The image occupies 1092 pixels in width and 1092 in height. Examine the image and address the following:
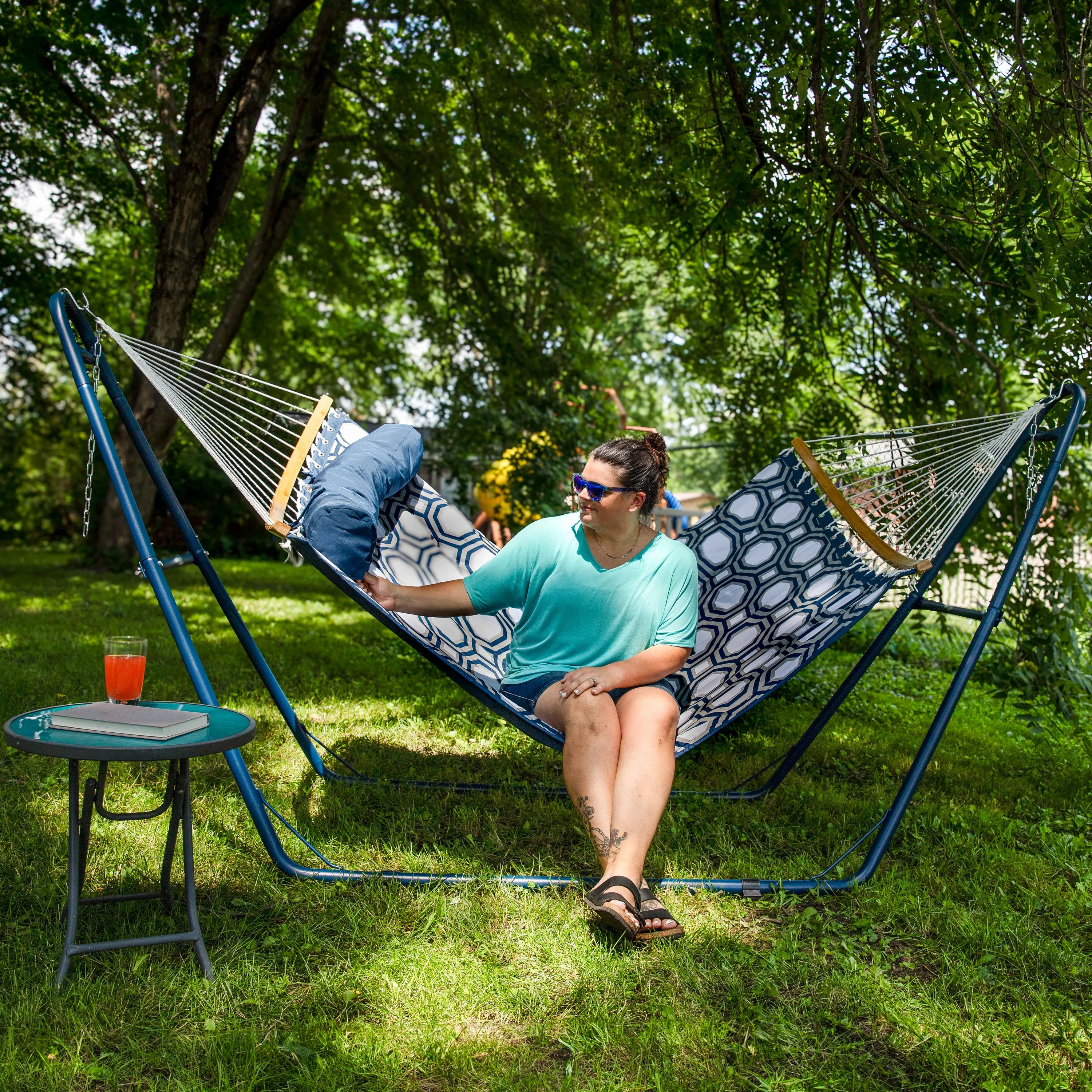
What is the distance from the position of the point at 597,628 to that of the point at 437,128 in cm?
503

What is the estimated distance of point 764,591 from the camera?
2711 millimetres

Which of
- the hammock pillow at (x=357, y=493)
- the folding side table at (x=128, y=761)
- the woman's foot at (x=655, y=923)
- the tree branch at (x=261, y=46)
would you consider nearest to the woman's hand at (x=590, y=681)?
the woman's foot at (x=655, y=923)

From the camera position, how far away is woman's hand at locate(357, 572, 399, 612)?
2.36 meters

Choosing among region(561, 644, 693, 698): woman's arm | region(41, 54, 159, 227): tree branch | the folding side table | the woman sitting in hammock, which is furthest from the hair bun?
region(41, 54, 159, 227): tree branch

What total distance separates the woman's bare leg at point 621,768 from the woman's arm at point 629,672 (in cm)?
2

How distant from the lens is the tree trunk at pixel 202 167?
18.5 feet

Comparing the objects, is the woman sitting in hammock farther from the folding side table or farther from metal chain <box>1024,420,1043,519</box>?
metal chain <box>1024,420,1043,519</box>

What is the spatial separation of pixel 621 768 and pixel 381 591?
78 centimetres

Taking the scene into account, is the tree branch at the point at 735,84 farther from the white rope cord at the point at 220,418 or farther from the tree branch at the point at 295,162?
the tree branch at the point at 295,162

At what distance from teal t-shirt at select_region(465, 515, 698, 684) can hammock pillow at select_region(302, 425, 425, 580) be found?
33cm

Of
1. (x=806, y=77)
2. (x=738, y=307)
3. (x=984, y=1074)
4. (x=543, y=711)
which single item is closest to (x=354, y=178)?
(x=738, y=307)

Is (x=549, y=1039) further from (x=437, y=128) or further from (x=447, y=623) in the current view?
(x=437, y=128)

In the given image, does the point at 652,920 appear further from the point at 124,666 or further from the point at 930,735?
the point at 124,666

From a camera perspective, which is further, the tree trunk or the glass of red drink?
the tree trunk
